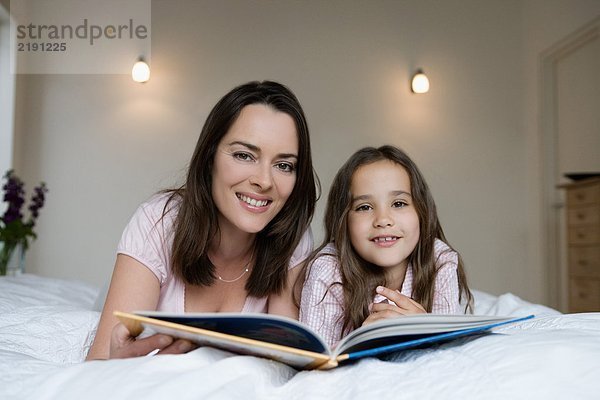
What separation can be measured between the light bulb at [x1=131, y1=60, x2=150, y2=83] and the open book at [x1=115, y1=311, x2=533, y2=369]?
394 cm

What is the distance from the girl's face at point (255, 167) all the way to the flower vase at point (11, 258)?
2.12 m

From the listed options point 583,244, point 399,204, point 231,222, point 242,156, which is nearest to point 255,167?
point 242,156

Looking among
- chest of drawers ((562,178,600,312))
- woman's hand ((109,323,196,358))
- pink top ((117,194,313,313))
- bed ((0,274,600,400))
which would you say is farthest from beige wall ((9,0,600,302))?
bed ((0,274,600,400))

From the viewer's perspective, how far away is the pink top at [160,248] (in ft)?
4.55

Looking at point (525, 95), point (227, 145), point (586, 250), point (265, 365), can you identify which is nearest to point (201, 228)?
point (227, 145)

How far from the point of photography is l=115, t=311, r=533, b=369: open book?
75cm

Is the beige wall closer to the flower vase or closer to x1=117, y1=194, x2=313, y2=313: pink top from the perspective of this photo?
the flower vase

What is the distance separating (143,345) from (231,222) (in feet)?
1.97

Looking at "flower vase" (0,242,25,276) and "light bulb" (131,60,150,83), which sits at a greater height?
"light bulb" (131,60,150,83)

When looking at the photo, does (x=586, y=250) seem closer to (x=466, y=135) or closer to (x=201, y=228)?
(x=466, y=135)

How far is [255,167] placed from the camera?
138 centimetres

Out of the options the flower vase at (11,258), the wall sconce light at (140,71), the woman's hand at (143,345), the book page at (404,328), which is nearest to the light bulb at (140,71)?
the wall sconce light at (140,71)

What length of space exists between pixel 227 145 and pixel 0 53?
334 centimetres

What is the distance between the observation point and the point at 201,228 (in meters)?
1.43
